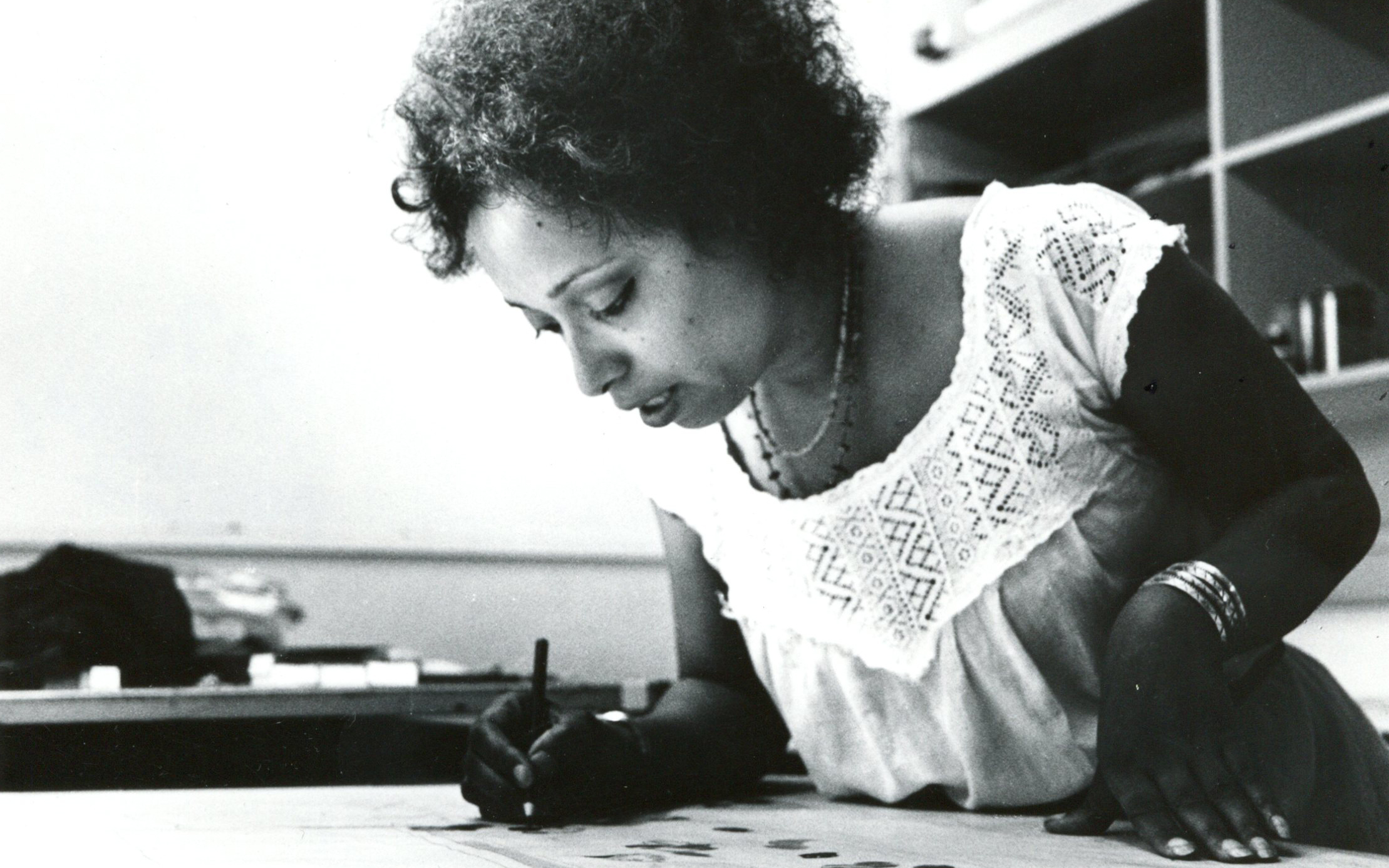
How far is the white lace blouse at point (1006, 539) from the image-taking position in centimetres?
84

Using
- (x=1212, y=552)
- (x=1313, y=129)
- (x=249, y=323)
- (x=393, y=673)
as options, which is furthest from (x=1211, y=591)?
(x=249, y=323)

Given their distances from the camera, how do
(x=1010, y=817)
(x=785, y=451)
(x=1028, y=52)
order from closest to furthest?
(x=1010, y=817)
(x=785, y=451)
(x=1028, y=52)

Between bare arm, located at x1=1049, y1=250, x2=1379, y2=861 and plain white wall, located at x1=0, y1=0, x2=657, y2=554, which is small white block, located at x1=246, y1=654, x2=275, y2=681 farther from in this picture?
bare arm, located at x1=1049, y1=250, x2=1379, y2=861

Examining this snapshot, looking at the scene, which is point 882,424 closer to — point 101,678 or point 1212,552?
point 1212,552

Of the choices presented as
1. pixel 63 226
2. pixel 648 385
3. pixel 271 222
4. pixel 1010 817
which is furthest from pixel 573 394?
pixel 1010 817

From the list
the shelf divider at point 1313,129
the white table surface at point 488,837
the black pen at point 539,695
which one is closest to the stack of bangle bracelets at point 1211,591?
the white table surface at point 488,837

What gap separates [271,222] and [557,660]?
578 millimetres

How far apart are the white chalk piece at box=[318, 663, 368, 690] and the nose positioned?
0.76m

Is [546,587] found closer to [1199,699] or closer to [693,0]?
[693,0]

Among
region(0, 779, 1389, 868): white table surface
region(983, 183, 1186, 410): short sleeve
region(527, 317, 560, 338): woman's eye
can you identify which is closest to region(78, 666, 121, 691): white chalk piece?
region(0, 779, 1389, 868): white table surface

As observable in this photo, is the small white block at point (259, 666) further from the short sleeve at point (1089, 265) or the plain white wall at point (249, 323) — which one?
the short sleeve at point (1089, 265)

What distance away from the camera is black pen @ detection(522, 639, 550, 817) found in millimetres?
836

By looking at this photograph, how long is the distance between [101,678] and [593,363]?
3.02ft

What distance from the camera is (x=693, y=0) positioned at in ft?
2.72
